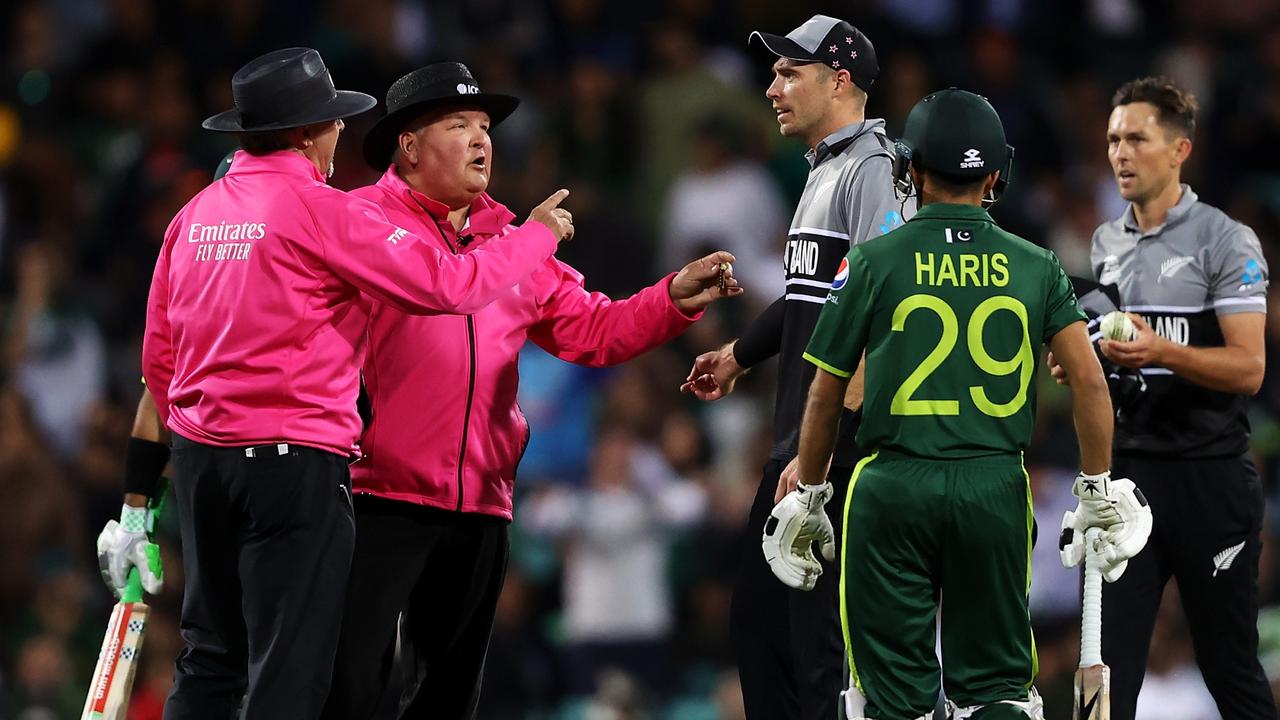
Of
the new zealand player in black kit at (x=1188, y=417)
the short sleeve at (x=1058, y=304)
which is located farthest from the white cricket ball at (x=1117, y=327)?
the short sleeve at (x=1058, y=304)

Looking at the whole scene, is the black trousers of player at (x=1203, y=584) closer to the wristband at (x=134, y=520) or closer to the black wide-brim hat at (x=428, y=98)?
the black wide-brim hat at (x=428, y=98)

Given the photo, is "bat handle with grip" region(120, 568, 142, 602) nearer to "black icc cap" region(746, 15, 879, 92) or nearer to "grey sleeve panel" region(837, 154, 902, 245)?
"grey sleeve panel" region(837, 154, 902, 245)

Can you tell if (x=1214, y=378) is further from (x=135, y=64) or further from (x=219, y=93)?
(x=135, y=64)

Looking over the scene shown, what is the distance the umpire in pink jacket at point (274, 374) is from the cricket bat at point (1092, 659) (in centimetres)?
196

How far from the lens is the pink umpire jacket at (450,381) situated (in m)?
5.73

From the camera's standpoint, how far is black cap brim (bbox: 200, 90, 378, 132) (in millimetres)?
5328

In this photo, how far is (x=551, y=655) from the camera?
10.0 meters

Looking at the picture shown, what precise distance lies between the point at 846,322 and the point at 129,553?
2651 millimetres

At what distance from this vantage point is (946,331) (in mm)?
4820

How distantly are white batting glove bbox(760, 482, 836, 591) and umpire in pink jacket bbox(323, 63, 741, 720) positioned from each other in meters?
1.03

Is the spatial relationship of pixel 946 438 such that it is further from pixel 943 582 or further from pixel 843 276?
pixel 843 276

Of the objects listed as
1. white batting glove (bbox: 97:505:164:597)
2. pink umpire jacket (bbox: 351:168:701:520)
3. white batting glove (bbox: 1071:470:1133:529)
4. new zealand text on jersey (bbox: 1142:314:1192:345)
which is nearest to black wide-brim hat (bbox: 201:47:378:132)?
pink umpire jacket (bbox: 351:168:701:520)

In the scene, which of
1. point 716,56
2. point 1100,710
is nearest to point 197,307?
point 1100,710

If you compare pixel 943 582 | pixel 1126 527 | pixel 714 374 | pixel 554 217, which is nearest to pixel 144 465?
pixel 554 217
